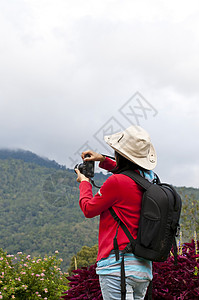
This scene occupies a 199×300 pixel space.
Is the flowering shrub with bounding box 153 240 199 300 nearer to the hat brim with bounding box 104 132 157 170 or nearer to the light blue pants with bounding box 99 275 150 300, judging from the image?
the light blue pants with bounding box 99 275 150 300

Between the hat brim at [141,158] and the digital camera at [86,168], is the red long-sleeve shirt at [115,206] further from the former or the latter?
the digital camera at [86,168]

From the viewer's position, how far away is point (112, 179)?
82.0 inches

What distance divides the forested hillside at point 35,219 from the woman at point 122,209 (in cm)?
2271

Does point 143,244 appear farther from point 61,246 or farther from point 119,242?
point 61,246

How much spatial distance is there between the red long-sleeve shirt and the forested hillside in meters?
22.7

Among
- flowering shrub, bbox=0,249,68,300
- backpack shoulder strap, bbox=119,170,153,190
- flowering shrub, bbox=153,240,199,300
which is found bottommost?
flowering shrub, bbox=0,249,68,300

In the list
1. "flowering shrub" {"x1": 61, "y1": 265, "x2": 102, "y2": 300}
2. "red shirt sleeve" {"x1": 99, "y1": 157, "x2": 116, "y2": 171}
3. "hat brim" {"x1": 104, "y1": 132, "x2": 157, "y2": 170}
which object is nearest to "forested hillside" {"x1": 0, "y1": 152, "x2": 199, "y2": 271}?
"flowering shrub" {"x1": 61, "y1": 265, "x2": 102, "y2": 300}

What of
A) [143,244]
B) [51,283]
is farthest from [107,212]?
[51,283]

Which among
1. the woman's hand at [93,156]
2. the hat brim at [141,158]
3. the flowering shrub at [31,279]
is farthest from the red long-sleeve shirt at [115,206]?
the flowering shrub at [31,279]

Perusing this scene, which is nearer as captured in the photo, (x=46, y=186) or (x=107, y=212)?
(x=107, y=212)

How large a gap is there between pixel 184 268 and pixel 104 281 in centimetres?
179

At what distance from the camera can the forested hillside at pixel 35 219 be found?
41500 millimetres

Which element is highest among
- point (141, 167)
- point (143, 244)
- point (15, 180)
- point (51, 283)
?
point (15, 180)

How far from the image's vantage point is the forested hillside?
41.5 m
